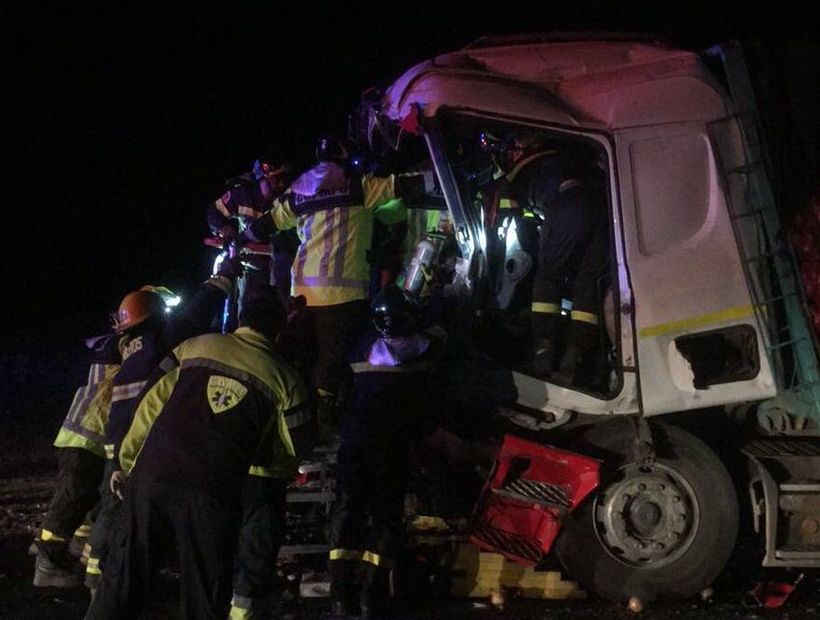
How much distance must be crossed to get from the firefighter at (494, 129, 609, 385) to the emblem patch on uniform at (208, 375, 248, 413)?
1.93m

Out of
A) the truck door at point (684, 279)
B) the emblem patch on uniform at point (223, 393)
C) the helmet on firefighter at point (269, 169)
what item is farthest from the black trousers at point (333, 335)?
the emblem patch on uniform at point (223, 393)

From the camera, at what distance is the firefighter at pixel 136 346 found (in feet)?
15.8

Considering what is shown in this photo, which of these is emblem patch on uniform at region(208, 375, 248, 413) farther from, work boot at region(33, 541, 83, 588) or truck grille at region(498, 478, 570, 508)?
work boot at region(33, 541, 83, 588)

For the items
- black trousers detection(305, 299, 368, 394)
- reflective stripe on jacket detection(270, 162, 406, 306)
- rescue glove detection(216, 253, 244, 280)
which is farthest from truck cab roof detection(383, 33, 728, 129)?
rescue glove detection(216, 253, 244, 280)

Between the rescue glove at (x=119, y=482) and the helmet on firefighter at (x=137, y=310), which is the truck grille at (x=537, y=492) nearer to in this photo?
the rescue glove at (x=119, y=482)

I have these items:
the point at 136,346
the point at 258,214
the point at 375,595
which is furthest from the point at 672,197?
the point at 258,214

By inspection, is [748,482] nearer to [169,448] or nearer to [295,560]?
[295,560]

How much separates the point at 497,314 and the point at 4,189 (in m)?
A: 29.4

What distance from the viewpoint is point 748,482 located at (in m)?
5.26

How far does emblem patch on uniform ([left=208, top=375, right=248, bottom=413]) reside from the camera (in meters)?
3.81

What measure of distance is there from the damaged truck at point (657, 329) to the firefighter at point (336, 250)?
900mm

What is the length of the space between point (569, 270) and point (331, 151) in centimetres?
176

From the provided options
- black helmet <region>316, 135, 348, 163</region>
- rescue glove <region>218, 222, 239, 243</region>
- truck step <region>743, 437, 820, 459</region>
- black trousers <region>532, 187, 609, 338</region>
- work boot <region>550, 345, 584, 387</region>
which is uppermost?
black helmet <region>316, 135, 348, 163</region>

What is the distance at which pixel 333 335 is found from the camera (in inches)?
232
